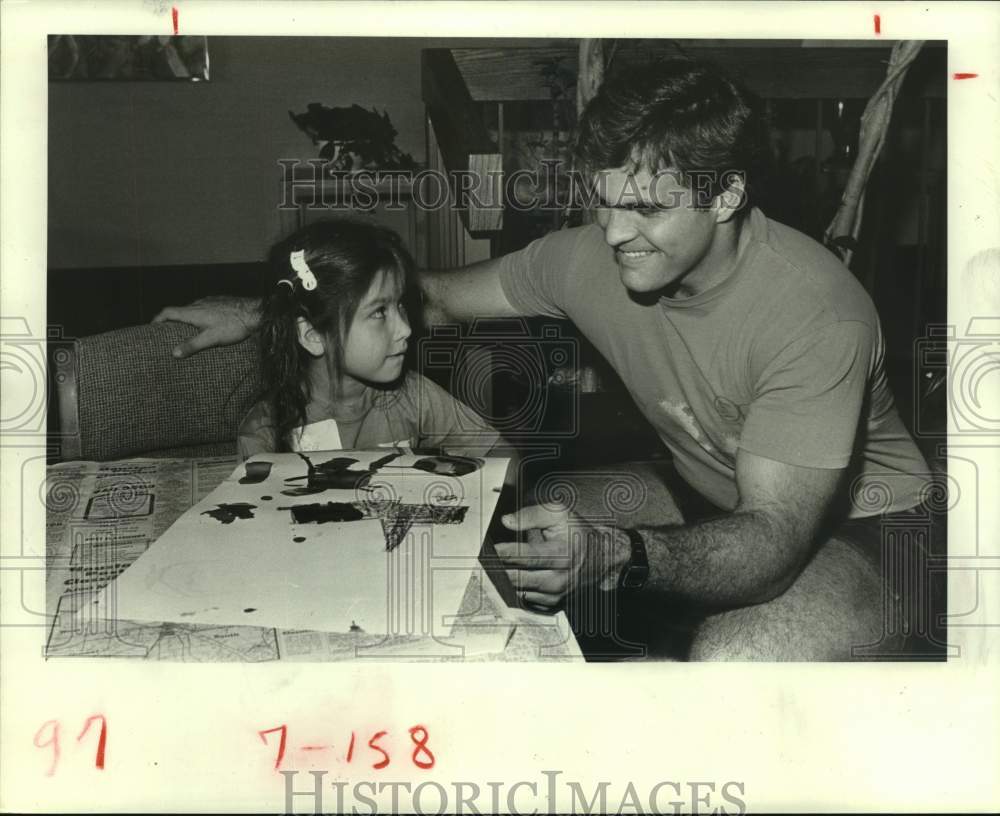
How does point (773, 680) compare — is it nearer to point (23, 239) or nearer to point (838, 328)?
point (838, 328)

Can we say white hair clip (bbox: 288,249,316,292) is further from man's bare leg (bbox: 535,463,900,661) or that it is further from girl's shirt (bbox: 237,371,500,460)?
man's bare leg (bbox: 535,463,900,661)

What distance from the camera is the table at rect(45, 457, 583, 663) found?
117 centimetres

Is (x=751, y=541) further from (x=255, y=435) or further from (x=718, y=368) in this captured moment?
(x=255, y=435)

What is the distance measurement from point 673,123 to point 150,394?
2.47 feet

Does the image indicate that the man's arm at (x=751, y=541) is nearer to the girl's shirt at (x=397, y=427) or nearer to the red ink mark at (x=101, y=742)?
the girl's shirt at (x=397, y=427)

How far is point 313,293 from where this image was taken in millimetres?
1379

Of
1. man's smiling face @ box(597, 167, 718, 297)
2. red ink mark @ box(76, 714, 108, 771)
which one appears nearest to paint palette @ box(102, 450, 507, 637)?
red ink mark @ box(76, 714, 108, 771)

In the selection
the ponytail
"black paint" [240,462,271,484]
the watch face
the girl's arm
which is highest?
the ponytail

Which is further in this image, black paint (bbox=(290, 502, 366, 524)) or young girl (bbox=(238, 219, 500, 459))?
young girl (bbox=(238, 219, 500, 459))

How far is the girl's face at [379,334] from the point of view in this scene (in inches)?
54.3

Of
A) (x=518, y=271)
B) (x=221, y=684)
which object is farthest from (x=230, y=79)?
(x=221, y=684)

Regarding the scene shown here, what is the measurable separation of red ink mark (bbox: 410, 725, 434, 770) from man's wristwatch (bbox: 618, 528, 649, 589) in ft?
0.97

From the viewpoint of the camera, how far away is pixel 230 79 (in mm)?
1325

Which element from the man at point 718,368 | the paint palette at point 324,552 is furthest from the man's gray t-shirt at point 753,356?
the paint palette at point 324,552
